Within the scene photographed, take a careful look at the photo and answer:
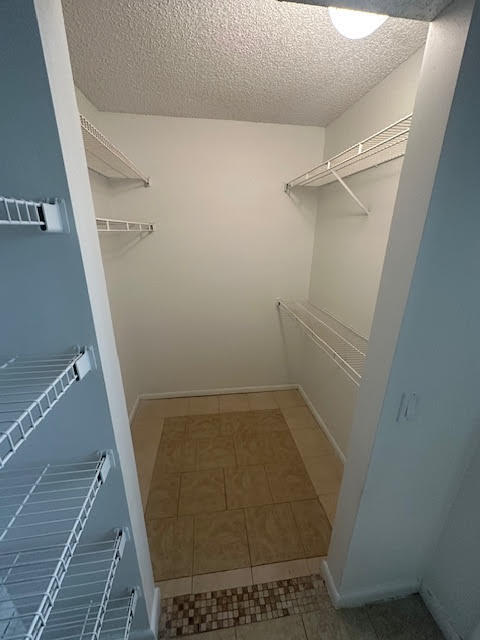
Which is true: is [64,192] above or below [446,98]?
below

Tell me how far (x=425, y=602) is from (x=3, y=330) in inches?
80.2

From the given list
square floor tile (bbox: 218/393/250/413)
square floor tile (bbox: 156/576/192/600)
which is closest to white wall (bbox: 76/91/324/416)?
square floor tile (bbox: 218/393/250/413)

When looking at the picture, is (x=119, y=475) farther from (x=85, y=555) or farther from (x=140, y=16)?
(x=140, y=16)

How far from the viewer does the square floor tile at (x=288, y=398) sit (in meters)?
2.63

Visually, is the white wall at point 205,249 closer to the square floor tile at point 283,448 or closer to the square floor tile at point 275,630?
the square floor tile at point 283,448

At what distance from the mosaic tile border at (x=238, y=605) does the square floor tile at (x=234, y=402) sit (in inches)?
53.6

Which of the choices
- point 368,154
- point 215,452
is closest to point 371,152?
point 368,154

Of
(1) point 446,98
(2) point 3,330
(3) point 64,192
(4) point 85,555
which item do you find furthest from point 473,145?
(4) point 85,555

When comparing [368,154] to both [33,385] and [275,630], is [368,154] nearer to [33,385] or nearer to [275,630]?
[33,385]

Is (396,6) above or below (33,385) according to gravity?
above

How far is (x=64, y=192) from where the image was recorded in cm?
58

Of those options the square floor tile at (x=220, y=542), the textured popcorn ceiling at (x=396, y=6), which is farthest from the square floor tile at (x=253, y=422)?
the textured popcorn ceiling at (x=396, y=6)

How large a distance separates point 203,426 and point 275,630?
4.45 feet

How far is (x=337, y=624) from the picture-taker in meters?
1.15
